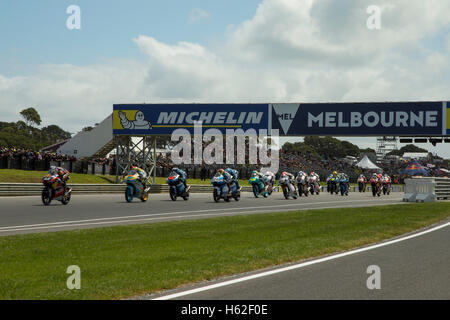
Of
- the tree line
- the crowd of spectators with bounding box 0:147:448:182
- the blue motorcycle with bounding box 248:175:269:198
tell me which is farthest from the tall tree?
the blue motorcycle with bounding box 248:175:269:198

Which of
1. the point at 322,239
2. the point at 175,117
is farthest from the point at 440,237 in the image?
the point at 175,117

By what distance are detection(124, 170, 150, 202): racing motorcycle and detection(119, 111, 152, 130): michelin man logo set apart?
18.5m

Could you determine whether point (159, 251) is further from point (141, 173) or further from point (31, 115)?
point (31, 115)

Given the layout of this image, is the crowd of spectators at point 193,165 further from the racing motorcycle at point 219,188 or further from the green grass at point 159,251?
the green grass at point 159,251

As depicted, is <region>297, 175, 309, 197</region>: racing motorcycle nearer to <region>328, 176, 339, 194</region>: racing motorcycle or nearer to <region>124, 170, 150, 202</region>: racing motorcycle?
<region>328, 176, 339, 194</region>: racing motorcycle

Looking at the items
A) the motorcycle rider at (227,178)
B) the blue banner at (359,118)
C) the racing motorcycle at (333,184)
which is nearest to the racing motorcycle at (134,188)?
the motorcycle rider at (227,178)

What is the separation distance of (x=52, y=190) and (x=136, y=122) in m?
22.1

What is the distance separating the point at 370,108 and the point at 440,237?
1097 inches

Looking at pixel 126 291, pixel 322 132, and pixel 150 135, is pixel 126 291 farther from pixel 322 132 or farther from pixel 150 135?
pixel 150 135

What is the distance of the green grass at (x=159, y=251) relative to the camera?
261 inches

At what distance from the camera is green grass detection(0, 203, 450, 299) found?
662 cm

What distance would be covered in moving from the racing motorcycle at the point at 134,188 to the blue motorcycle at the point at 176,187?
196 centimetres

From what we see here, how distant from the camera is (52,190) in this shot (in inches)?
846

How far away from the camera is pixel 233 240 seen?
11.2 metres
